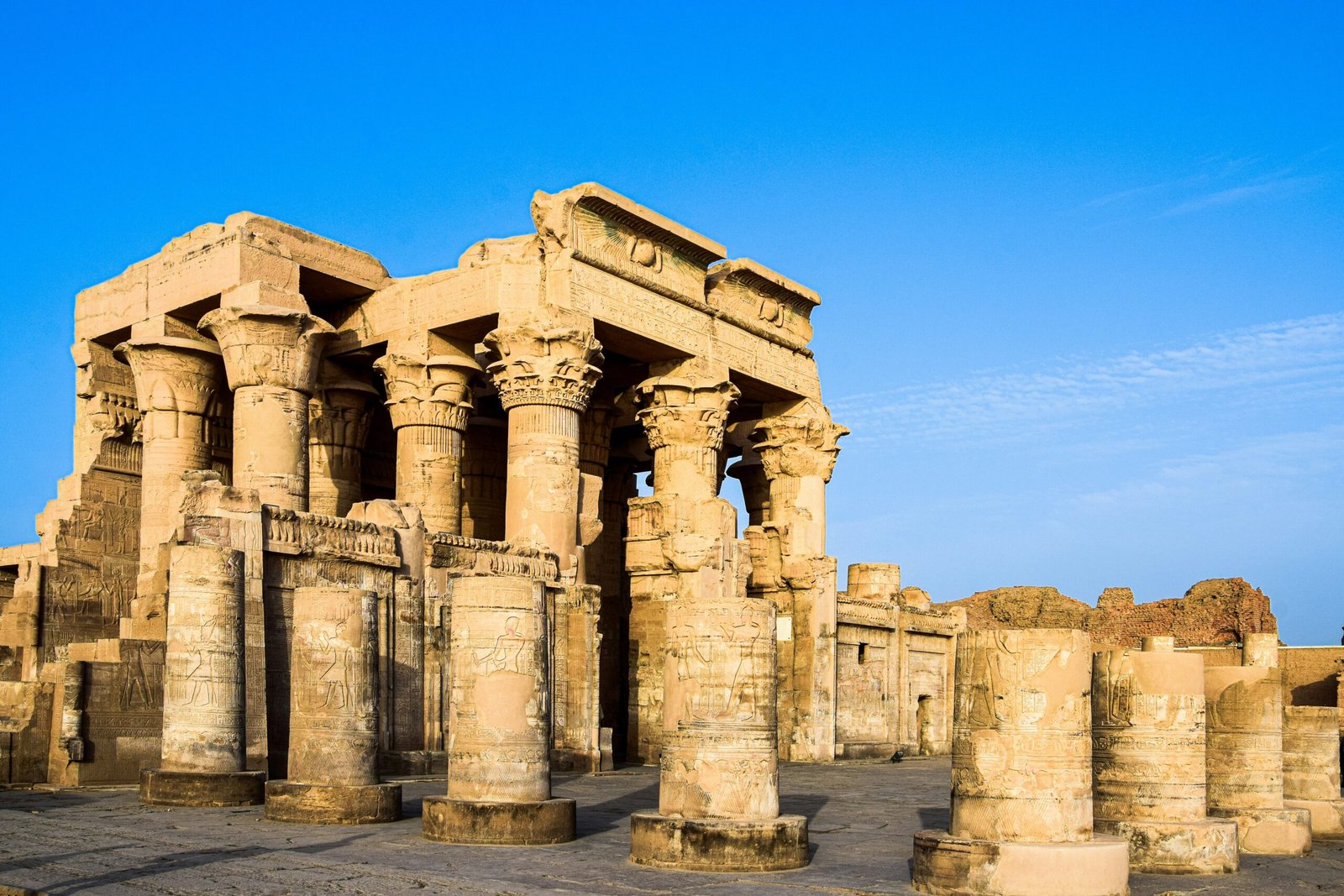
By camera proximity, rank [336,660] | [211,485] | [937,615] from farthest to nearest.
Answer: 1. [937,615]
2. [211,485]
3. [336,660]

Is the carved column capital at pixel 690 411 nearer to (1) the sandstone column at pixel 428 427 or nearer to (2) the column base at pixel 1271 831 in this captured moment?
(1) the sandstone column at pixel 428 427

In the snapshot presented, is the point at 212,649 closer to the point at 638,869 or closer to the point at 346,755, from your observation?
the point at 346,755

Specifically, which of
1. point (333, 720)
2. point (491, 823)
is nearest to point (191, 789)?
point (333, 720)

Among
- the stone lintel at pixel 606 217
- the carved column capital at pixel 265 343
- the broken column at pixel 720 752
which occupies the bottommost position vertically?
the broken column at pixel 720 752

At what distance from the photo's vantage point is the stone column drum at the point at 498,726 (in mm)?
10234

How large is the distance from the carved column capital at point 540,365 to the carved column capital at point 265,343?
114 inches

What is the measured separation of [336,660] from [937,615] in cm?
1978

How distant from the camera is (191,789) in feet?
40.2

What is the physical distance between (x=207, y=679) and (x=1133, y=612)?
4042cm

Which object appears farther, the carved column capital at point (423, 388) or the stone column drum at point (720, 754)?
the carved column capital at point (423, 388)

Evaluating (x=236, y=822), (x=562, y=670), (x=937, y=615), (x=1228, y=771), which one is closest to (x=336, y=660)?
(x=236, y=822)

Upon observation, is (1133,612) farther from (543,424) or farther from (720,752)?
(720,752)

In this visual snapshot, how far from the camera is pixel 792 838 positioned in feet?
30.9

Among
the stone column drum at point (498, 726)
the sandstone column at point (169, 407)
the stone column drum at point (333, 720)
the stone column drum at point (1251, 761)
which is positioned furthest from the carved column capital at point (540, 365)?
the stone column drum at point (1251, 761)
